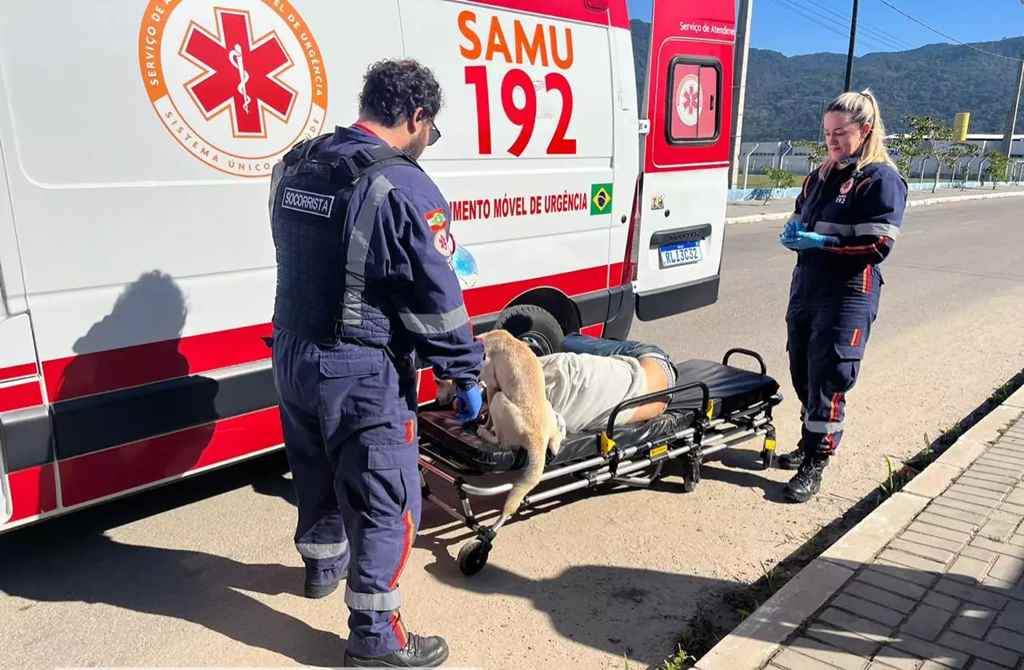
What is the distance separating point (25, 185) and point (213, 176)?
0.65 m

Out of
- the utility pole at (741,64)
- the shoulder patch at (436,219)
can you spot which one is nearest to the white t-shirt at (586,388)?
the shoulder patch at (436,219)

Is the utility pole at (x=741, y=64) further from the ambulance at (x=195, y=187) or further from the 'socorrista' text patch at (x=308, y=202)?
the 'socorrista' text patch at (x=308, y=202)

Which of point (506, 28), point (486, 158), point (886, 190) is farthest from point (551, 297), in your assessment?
point (886, 190)

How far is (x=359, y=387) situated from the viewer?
227 cm

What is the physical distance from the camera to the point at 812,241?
359 cm

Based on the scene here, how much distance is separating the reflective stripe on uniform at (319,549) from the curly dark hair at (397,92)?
1542mm

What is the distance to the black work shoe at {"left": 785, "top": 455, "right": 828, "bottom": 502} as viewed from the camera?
3781mm

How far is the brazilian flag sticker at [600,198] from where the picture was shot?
4.59m

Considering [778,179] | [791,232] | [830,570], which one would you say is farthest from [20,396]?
[778,179]

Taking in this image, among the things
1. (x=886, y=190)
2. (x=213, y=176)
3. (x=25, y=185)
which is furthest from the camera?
(x=886, y=190)

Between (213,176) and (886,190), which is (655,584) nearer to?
(886,190)

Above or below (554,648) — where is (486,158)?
above

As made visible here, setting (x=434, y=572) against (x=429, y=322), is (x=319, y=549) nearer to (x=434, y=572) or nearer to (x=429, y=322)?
(x=434, y=572)

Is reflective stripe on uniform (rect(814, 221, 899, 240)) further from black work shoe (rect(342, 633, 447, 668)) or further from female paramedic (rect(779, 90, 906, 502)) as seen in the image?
black work shoe (rect(342, 633, 447, 668))
